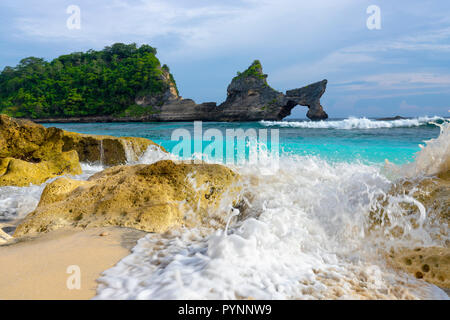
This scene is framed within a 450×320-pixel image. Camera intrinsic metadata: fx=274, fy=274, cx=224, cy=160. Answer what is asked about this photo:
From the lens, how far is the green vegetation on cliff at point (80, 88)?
4944 centimetres

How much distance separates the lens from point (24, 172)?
5062 millimetres

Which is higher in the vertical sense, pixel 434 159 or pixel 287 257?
pixel 434 159

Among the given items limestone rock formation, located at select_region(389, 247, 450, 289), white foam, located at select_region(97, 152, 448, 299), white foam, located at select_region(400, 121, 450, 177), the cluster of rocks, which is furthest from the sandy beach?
white foam, located at select_region(400, 121, 450, 177)

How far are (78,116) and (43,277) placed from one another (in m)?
55.3

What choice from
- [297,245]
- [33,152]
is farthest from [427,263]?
[33,152]

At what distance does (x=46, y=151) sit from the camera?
21.1ft

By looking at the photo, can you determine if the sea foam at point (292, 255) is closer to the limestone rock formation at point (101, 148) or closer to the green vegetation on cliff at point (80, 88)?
the limestone rock formation at point (101, 148)

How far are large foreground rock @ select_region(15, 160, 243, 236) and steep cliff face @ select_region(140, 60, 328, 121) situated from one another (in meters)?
40.1

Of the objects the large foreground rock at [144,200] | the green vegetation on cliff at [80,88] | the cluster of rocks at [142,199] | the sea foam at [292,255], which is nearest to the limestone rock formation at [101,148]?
the cluster of rocks at [142,199]

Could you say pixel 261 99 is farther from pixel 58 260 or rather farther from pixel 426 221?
pixel 58 260

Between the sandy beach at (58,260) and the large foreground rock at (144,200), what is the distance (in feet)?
0.71

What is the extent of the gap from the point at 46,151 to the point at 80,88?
53080 millimetres

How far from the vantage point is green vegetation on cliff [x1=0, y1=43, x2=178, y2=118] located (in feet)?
162

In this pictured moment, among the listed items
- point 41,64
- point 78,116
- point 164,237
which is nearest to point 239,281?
point 164,237
